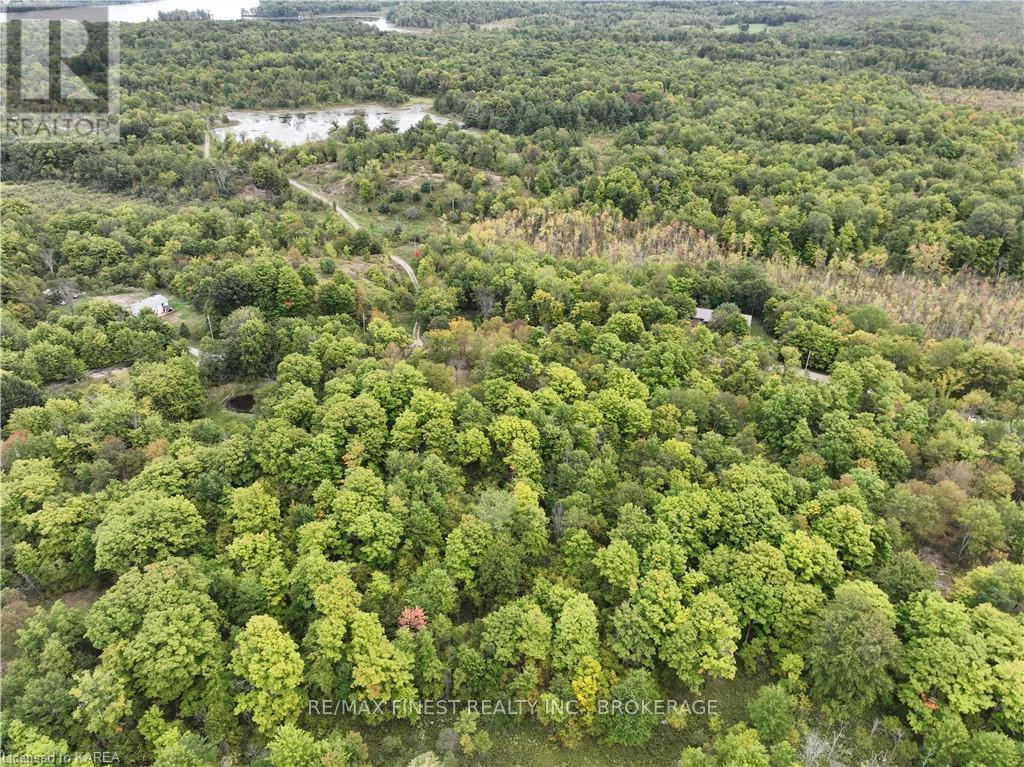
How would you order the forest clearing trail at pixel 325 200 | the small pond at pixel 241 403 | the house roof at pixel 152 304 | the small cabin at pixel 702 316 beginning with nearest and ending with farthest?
the small pond at pixel 241 403
the small cabin at pixel 702 316
the house roof at pixel 152 304
the forest clearing trail at pixel 325 200

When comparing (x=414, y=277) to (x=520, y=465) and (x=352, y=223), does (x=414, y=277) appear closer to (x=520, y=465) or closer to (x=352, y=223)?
(x=352, y=223)

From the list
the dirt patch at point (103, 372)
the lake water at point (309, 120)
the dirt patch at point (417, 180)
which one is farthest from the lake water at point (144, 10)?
the dirt patch at point (103, 372)

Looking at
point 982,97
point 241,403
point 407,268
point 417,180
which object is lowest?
point 241,403

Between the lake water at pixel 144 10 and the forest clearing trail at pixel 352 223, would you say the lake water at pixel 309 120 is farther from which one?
the lake water at pixel 144 10

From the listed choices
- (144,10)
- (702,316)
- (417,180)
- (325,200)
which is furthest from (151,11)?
(702,316)

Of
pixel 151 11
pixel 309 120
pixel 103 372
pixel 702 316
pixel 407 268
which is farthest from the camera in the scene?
pixel 151 11

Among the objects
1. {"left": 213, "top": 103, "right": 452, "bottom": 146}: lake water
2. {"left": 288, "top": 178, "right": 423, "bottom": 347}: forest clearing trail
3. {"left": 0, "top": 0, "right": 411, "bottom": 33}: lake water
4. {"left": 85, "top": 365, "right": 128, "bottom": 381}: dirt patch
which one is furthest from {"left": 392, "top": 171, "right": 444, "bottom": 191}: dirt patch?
{"left": 0, "top": 0, "right": 411, "bottom": 33}: lake water
